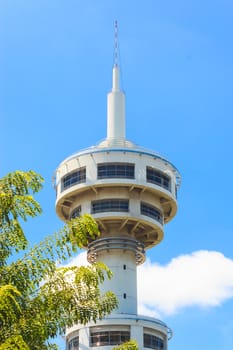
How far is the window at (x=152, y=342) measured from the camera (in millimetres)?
100000

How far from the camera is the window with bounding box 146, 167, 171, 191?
10225cm

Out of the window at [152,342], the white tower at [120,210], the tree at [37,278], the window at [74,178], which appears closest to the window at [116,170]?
the white tower at [120,210]

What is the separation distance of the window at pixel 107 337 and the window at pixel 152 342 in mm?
2941

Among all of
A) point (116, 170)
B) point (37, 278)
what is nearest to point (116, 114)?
point (116, 170)

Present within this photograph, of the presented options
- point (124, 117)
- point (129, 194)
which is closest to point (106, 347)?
point (129, 194)

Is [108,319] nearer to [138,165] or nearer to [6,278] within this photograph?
[138,165]

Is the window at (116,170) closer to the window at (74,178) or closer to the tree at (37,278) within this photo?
the window at (74,178)

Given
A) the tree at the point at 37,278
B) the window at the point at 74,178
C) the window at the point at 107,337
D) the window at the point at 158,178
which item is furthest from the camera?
the window at the point at 158,178

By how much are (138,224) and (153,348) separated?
1650 centimetres

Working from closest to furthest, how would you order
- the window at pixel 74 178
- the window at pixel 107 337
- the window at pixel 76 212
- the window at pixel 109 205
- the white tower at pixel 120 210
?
1. the window at pixel 107 337
2. the white tower at pixel 120 210
3. the window at pixel 109 205
4. the window at pixel 74 178
5. the window at pixel 76 212

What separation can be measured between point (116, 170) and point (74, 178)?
5.98 metres

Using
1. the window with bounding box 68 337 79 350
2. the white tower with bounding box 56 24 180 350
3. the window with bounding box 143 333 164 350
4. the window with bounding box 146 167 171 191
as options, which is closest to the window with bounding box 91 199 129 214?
the white tower with bounding box 56 24 180 350

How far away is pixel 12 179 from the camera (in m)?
24.1

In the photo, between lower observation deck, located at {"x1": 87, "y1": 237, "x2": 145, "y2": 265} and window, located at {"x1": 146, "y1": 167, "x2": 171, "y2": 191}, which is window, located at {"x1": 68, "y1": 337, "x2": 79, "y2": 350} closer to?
lower observation deck, located at {"x1": 87, "y1": 237, "x2": 145, "y2": 265}
